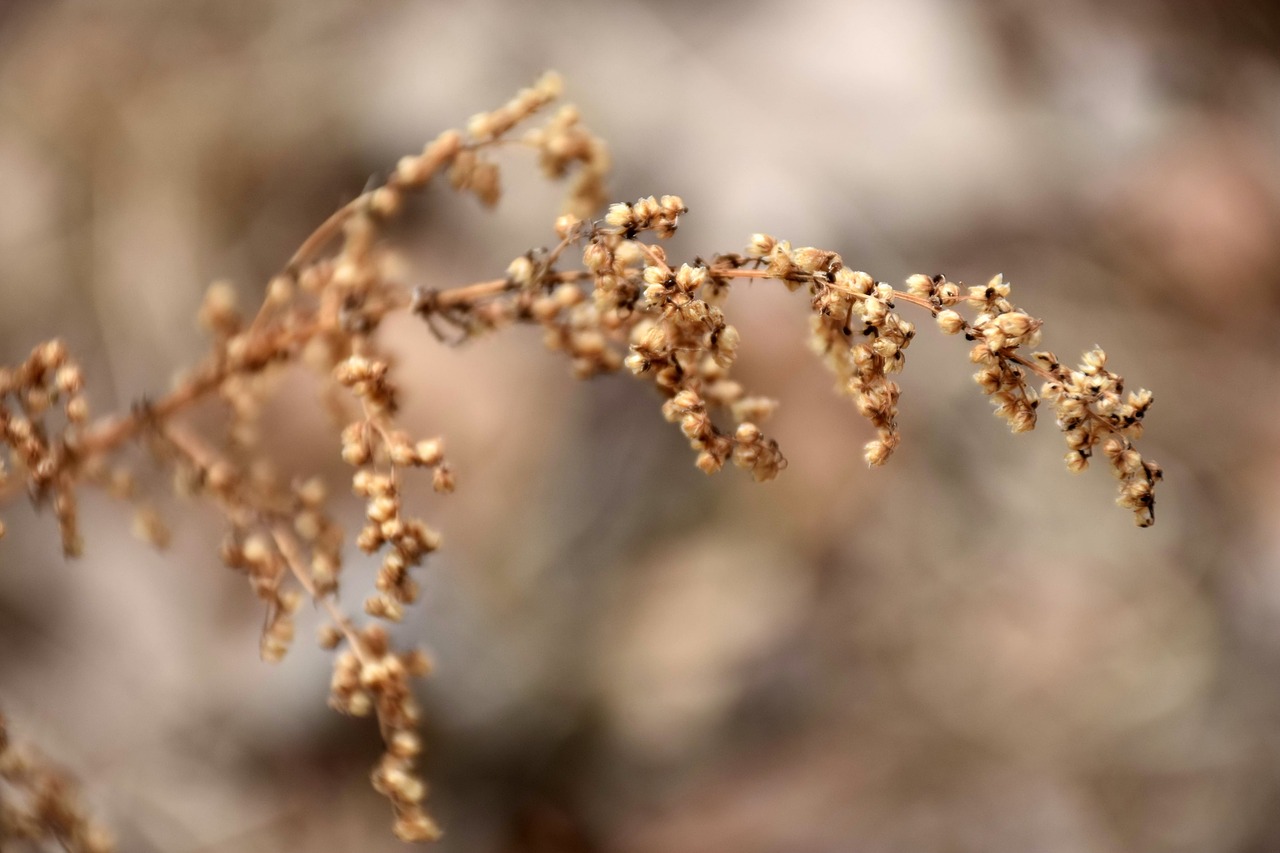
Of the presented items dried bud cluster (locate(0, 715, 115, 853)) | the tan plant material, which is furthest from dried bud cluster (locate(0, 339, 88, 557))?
dried bud cluster (locate(0, 715, 115, 853))

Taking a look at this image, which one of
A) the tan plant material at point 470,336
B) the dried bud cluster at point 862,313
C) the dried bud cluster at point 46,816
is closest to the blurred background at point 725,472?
the dried bud cluster at point 46,816

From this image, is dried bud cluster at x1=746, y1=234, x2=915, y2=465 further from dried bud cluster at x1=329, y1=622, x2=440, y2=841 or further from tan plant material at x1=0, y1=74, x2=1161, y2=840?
dried bud cluster at x1=329, y1=622, x2=440, y2=841

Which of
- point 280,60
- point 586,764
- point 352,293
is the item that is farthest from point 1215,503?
point 280,60

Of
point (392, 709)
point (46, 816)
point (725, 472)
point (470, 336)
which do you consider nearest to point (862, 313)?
point (470, 336)

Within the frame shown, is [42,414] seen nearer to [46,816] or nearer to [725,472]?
[46,816]

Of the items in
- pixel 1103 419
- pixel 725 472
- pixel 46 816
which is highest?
pixel 725 472

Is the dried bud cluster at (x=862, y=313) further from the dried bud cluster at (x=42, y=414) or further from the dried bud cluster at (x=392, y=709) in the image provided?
the dried bud cluster at (x=42, y=414)

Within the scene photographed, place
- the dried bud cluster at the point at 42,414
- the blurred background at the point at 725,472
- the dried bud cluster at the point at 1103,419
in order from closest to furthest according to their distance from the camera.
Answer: the dried bud cluster at the point at 1103,419 < the dried bud cluster at the point at 42,414 < the blurred background at the point at 725,472
